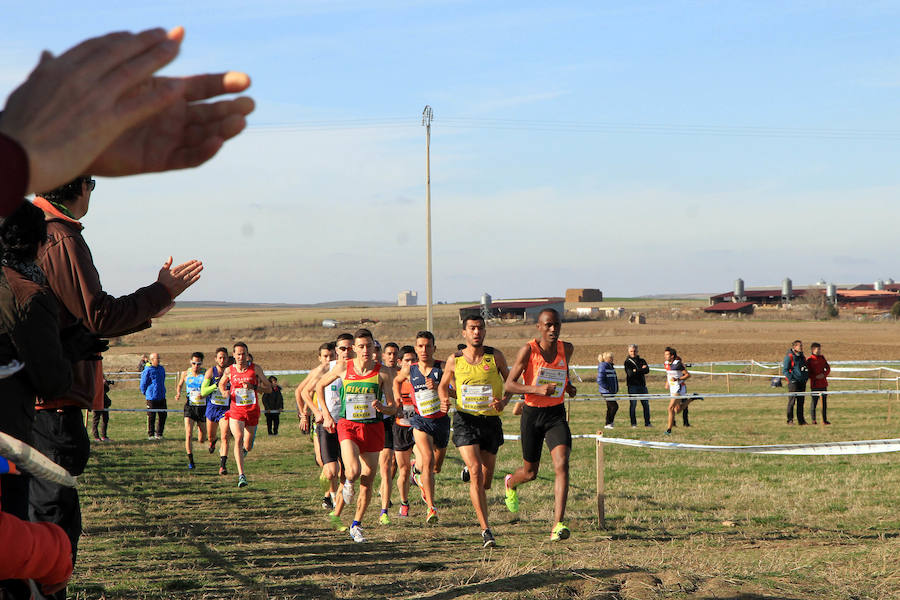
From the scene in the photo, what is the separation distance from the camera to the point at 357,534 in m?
9.52

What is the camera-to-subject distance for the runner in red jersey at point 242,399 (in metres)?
13.1

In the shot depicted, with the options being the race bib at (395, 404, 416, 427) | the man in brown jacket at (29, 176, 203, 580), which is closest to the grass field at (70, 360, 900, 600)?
the race bib at (395, 404, 416, 427)

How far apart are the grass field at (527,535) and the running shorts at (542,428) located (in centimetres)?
90

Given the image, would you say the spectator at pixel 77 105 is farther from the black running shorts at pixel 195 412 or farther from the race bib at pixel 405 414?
the black running shorts at pixel 195 412

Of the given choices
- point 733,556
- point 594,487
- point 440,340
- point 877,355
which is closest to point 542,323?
point 733,556

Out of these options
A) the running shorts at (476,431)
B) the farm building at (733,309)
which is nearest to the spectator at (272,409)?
the running shorts at (476,431)

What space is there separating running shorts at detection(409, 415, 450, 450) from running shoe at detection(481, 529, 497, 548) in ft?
5.23

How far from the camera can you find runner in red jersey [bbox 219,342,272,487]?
515 inches

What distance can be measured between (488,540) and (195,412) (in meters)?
8.74

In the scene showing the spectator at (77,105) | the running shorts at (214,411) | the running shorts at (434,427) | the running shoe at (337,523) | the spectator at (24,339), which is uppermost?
the spectator at (77,105)

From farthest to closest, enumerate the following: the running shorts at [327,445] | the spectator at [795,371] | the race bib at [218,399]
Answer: the spectator at [795,371] < the race bib at [218,399] < the running shorts at [327,445]

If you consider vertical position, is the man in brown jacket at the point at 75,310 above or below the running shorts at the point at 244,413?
above

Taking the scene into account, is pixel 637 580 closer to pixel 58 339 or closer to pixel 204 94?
pixel 58 339

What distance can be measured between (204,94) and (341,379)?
866 cm
